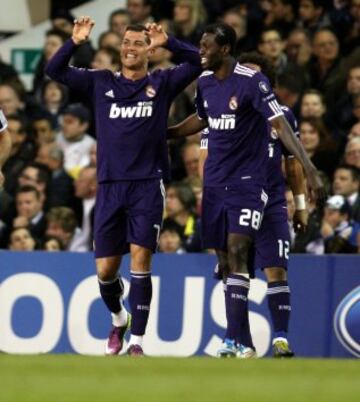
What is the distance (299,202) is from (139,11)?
6.76 m

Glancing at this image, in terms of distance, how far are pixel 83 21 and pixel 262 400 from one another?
5089 mm

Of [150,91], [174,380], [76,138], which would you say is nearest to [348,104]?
[76,138]

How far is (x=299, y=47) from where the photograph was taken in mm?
18375

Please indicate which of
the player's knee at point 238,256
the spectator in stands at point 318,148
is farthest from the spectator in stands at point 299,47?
the player's knee at point 238,256

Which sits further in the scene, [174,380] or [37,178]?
[37,178]

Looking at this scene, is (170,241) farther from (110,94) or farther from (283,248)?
(110,94)

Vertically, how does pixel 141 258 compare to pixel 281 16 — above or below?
below

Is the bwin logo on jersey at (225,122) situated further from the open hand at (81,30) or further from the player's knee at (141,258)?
the open hand at (81,30)

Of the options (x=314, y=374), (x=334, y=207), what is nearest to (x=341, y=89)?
(x=334, y=207)

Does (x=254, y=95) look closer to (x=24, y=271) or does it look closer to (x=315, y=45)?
(x=24, y=271)

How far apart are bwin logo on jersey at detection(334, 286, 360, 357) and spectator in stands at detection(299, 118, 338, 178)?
2.94 m

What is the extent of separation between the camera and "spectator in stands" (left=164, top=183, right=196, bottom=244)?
1596cm

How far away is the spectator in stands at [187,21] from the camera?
18.9 meters

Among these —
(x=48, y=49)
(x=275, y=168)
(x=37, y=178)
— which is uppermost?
(x=48, y=49)
